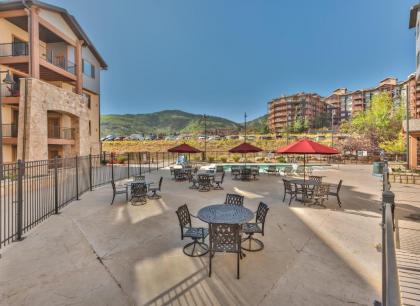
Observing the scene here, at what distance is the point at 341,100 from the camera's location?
126 meters

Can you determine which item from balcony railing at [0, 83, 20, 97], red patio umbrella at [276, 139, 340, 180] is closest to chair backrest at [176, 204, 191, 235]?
red patio umbrella at [276, 139, 340, 180]

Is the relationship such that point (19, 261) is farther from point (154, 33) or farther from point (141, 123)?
point (141, 123)

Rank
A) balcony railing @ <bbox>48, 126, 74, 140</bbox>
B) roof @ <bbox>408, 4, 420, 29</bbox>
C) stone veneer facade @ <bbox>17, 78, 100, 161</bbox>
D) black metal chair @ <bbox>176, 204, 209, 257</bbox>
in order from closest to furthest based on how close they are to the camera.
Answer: black metal chair @ <bbox>176, 204, 209, 257</bbox> → stone veneer facade @ <bbox>17, 78, 100, 161</bbox> → roof @ <bbox>408, 4, 420, 29</bbox> → balcony railing @ <bbox>48, 126, 74, 140</bbox>

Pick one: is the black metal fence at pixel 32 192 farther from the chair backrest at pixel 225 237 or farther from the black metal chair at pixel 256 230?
the black metal chair at pixel 256 230

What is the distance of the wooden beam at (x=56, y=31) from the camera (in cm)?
1739

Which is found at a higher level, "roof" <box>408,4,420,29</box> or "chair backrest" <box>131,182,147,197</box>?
"roof" <box>408,4,420,29</box>

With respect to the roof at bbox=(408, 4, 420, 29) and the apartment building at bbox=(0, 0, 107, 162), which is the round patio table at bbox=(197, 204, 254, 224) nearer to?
the apartment building at bbox=(0, 0, 107, 162)

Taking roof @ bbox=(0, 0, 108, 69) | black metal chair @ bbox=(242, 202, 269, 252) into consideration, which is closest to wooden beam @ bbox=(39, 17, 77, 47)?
roof @ bbox=(0, 0, 108, 69)

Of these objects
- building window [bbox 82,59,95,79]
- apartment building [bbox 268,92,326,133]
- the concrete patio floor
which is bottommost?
the concrete patio floor

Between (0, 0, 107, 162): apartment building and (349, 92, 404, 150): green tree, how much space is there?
126ft

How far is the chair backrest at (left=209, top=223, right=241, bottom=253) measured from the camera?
4301mm

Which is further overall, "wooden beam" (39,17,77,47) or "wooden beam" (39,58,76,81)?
"wooden beam" (39,58,76,81)

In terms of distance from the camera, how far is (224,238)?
Answer: 436cm

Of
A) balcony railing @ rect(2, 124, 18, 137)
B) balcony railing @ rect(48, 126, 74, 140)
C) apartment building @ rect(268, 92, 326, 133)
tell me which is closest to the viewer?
balcony railing @ rect(2, 124, 18, 137)
